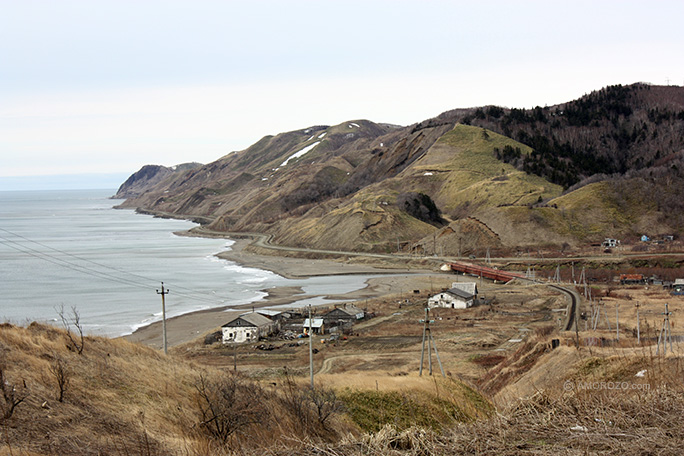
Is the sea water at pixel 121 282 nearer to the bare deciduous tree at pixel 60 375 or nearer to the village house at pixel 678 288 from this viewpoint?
the bare deciduous tree at pixel 60 375

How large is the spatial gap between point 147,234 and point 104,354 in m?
147

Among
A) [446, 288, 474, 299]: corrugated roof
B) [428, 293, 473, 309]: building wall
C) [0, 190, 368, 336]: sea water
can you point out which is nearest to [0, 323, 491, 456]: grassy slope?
[0, 190, 368, 336]: sea water

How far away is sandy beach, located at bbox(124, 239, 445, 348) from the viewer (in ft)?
160

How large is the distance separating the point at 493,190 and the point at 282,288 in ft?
210

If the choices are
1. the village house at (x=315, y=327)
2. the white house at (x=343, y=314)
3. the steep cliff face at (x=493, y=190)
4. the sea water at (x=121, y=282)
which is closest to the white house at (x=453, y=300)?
the white house at (x=343, y=314)

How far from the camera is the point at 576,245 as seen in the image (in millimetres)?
93812

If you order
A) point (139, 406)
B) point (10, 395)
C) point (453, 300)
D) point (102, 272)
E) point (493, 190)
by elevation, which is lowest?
point (453, 300)

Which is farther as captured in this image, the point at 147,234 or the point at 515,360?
the point at 147,234

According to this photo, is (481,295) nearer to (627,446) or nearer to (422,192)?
(627,446)

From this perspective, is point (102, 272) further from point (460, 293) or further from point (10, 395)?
point (10, 395)

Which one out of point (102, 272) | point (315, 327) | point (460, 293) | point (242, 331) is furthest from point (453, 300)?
point (102, 272)

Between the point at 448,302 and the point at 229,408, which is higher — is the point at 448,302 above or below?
below

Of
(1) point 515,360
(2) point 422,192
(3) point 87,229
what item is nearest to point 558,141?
(2) point 422,192

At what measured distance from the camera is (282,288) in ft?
241
